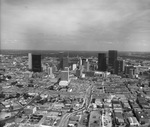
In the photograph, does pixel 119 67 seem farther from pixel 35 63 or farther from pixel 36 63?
pixel 35 63

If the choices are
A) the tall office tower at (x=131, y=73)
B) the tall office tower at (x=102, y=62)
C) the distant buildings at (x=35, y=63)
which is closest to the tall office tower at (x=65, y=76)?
the distant buildings at (x=35, y=63)

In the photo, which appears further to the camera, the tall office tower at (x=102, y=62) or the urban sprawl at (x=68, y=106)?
the tall office tower at (x=102, y=62)

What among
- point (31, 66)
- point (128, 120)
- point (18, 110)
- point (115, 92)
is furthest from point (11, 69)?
point (128, 120)

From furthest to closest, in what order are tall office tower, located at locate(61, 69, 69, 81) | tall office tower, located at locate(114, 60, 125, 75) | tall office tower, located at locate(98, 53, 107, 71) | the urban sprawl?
tall office tower, located at locate(98, 53, 107, 71) → tall office tower, located at locate(114, 60, 125, 75) → tall office tower, located at locate(61, 69, 69, 81) → the urban sprawl

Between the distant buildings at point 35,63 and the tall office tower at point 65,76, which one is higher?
the distant buildings at point 35,63

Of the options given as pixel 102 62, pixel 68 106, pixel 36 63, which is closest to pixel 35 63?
pixel 36 63

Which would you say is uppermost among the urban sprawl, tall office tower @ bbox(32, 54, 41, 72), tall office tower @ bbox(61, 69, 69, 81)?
tall office tower @ bbox(32, 54, 41, 72)

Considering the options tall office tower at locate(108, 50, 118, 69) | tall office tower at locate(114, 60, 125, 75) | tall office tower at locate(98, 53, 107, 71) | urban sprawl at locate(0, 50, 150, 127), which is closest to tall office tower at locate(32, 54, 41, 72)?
urban sprawl at locate(0, 50, 150, 127)

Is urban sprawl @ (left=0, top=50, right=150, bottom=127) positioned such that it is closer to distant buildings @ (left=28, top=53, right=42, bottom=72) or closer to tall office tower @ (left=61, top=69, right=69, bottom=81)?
tall office tower @ (left=61, top=69, right=69, bottom=81)

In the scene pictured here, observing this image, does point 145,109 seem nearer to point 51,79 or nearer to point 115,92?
point 115,92

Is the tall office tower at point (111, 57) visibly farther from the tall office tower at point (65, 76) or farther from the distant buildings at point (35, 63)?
the distant buildings at point (35, 63)

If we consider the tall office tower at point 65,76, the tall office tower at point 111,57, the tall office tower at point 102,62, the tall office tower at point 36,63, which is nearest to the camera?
the tall office tower at point 65,76
